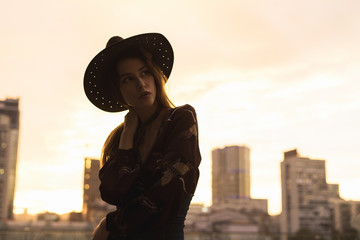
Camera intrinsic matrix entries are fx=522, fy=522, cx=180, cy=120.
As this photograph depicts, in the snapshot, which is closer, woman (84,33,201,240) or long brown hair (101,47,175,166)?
woman (84,33,201,240)

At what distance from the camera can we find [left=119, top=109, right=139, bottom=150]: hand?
2.28 metres

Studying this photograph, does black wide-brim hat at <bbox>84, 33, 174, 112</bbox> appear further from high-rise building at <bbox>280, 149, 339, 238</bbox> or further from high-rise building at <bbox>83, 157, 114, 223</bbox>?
high-rise building at <bbox>83, 157, 114, 223</bbox>

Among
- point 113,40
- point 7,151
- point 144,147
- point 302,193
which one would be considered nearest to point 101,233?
point 144,147

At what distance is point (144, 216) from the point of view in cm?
203

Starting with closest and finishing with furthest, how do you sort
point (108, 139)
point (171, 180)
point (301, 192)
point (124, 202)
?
point (171, 180) < point (124, 202) < point (108, 139) < point (301, 192)

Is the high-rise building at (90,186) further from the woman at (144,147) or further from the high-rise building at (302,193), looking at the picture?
the woman at (144,147)

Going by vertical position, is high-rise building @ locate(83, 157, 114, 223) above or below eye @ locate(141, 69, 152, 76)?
above

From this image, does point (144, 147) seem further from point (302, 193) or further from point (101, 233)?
point (302, 193)

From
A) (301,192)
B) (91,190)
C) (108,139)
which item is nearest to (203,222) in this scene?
(301,192)

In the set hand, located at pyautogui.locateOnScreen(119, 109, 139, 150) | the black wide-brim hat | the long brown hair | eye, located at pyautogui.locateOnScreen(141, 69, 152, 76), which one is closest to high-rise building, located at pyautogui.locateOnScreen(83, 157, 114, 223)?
the black wide-brim hat

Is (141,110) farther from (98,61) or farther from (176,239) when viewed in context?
(176,239)

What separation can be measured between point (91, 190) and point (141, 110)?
14082cm

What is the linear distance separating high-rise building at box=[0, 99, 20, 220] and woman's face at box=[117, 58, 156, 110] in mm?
145031

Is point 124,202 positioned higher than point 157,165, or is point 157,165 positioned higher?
point 157,165
